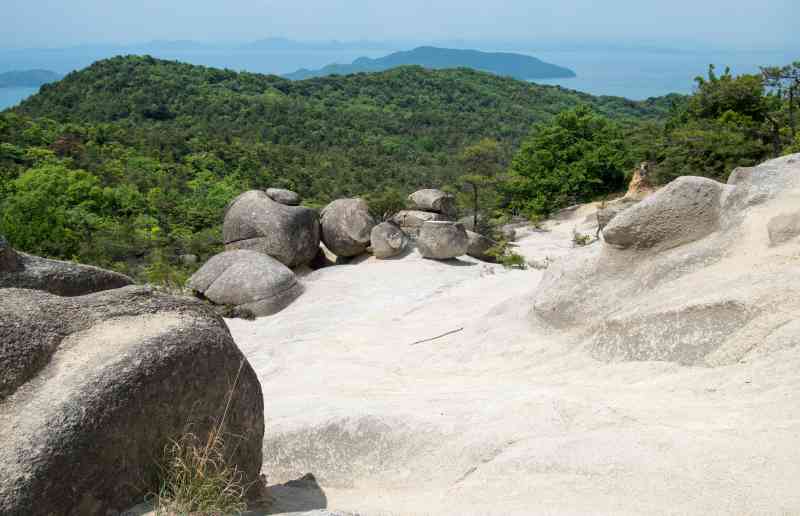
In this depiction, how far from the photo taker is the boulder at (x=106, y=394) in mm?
3258

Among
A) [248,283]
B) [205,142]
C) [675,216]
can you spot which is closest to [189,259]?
[248,283]

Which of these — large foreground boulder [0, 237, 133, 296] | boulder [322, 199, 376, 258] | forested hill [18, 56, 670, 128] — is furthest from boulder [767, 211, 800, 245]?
forested hill [18, 56, 670, 128]

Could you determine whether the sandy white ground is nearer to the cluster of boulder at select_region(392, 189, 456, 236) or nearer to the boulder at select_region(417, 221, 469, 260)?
the boulder at select_region(417, 221, 469, 260)

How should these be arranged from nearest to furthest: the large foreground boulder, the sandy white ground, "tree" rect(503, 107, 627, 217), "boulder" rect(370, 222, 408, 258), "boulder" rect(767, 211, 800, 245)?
the sandy white ground
the large foreground boulder
"boulder" rect(767, 211, 800, 245)
"boulder" rect(370, 222, 408, 258)
"tree" rect(503, 107, 627, 217)

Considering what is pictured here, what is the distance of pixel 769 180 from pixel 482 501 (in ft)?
20.5

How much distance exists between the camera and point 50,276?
4.83 m

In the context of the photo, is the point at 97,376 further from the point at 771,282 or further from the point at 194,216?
the point at 194,216

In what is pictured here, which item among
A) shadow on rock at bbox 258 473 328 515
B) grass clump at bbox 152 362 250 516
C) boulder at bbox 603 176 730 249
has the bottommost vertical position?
shadow on rock at bbox 258 473 328 515

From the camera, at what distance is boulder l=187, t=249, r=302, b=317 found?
43.9 feet

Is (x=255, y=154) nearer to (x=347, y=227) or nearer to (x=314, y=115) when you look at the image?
(x=314, y=115)

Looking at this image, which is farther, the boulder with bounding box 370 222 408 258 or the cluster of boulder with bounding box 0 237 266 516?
the boulder with bounding box 370 222 408 258

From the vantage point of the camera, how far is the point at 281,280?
13781 millimetres

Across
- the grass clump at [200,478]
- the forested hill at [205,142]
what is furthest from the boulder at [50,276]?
the forested hill at [205,142]

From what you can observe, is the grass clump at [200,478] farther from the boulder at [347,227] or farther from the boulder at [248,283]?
the boulder at [347,227]
